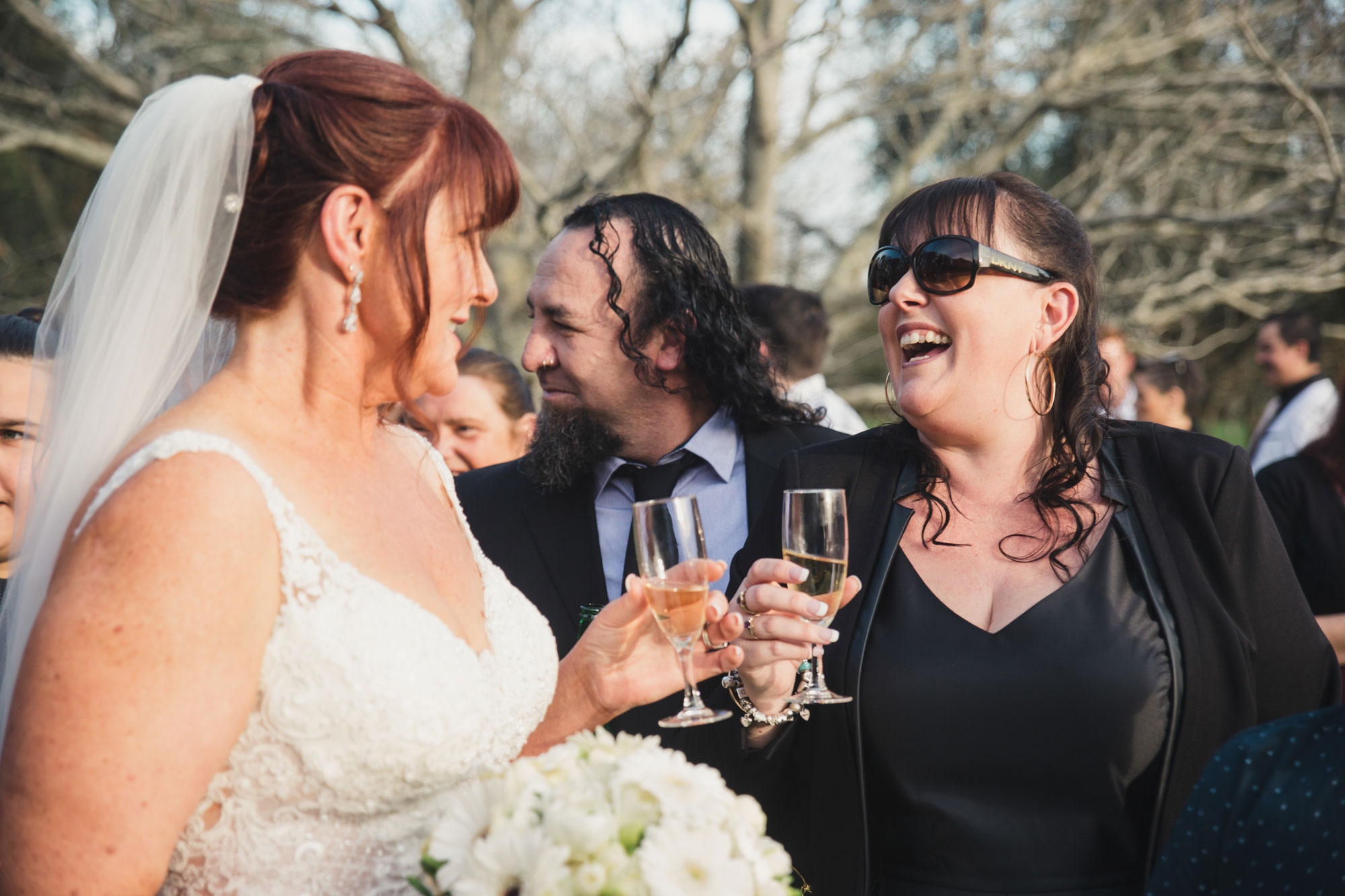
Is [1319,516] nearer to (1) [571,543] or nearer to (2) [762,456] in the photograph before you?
(2) [762,456]

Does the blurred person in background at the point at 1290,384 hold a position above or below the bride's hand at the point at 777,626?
below

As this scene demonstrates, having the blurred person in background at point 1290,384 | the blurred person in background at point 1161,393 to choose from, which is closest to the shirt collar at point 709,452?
the blurred person in background at point 1161,393

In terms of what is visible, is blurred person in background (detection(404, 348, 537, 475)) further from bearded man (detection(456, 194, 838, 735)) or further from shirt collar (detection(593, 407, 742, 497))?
shirt collar (detection(593, 407, 742, 497))

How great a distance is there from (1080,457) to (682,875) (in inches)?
65.8

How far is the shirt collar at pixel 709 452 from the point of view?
11.9ft

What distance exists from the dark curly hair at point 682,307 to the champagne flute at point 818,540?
61.9 inches

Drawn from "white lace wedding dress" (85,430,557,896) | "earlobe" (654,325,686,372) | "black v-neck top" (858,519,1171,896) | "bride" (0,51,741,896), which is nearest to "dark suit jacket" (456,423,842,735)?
"earlobe" (654,325,686,372)

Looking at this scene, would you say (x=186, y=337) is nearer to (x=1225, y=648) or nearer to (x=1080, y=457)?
(x=1080, y=457)

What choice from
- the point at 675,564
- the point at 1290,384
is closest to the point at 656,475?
the point at 675,564

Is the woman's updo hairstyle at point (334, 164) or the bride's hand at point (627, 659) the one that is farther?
the bride's hand at point (627, 659)

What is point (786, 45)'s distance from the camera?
334 inches

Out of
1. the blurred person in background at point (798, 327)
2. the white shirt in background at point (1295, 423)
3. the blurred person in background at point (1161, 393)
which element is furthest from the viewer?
the blurred person in background at point (1161, 393)

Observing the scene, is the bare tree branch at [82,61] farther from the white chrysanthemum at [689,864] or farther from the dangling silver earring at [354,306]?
the white chrysanthemum at [689,864]

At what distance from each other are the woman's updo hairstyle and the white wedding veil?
0.13ft
